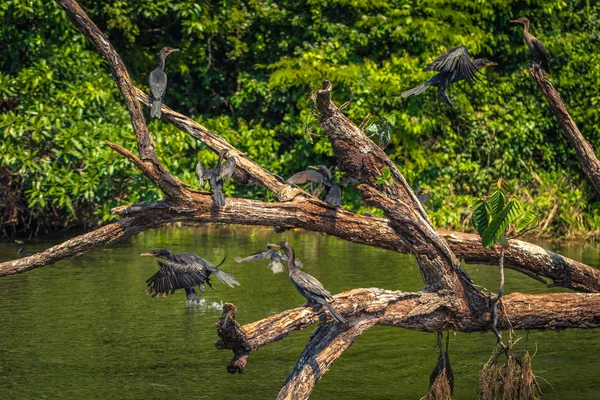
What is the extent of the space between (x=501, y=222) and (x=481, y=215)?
166 millimetres

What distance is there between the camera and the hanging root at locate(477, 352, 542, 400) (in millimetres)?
7215

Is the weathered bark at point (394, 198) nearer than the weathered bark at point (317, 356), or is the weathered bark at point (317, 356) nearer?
the weathered bark at point (317, 356)

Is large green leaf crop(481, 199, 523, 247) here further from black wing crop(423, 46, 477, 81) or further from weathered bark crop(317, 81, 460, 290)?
black wing crop(423, 46, 477, 81)

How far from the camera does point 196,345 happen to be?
958 cm

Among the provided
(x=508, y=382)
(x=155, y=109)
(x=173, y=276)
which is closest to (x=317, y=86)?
(x=173, y=276)

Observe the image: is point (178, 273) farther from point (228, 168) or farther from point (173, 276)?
point (228, 168)

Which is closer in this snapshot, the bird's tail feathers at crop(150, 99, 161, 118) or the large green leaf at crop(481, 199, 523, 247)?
the large green leaf at crop(481, 199, 523, 247)

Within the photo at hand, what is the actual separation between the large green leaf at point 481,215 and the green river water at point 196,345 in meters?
1.61

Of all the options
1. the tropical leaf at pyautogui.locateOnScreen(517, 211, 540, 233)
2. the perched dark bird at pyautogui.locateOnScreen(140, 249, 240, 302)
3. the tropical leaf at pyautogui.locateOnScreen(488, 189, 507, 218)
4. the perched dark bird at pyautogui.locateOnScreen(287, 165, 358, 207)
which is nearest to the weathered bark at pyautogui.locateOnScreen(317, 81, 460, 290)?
the tropical leaf at pyautogui.locateOnScreen(488, 189, 507, 218)

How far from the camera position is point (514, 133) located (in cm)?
1820

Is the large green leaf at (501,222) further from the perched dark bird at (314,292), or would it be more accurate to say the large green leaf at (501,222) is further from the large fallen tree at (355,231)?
the perched dark bird at (314,292)

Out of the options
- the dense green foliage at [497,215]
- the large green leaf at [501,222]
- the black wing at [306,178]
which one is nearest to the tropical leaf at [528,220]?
the dense green foliage at [497,215]

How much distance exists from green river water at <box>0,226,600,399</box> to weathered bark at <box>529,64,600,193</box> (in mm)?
1852

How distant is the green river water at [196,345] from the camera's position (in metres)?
8.14
